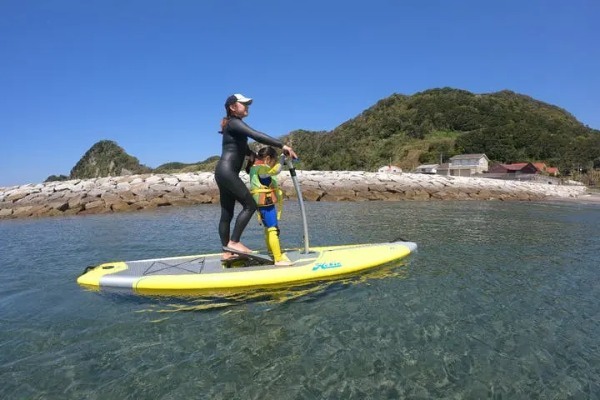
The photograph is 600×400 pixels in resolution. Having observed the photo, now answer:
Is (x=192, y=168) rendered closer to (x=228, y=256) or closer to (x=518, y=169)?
(x=518, y=169)

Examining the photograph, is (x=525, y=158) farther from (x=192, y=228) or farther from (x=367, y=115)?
(x=192, y=228)

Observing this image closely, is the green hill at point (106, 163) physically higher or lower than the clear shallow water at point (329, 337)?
higher

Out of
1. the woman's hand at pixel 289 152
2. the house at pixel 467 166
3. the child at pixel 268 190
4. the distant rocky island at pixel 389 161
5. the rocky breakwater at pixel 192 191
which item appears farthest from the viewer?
the house at pixel 467 166

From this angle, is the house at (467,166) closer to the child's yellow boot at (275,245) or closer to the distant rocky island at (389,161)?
the distant rocky island at (389,161)

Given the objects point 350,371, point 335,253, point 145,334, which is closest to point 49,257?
point 145,334

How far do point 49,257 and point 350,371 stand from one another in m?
9.24

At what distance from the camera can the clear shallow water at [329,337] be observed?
3529 millimetres

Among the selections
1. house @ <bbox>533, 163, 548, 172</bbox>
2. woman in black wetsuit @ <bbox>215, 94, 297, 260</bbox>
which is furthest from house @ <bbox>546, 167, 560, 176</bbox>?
woman in black wetsuit @ <bbox>215, 94, 297, 260</bbox>

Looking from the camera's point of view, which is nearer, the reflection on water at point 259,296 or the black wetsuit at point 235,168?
the reflection on water at point 259,296

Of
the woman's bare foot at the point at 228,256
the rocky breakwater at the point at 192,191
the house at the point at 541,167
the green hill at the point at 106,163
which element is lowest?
the woman's bare foot at the point at 228,256

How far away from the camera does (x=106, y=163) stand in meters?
91.3

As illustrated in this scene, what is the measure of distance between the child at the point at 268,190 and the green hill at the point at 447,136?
84652 millimetres

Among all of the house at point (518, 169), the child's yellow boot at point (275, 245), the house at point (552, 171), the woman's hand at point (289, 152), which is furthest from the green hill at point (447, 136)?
the child's yellow boot at point (275, 245)

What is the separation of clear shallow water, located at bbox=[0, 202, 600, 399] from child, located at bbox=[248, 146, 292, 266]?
101cm
